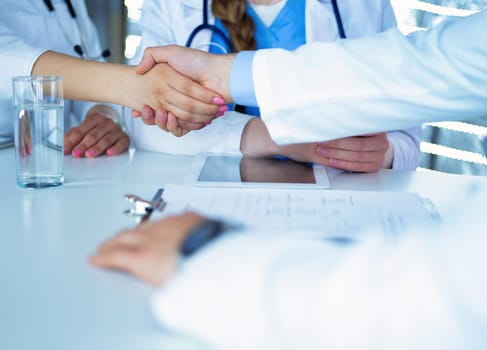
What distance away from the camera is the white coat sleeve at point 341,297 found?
1.58 ft

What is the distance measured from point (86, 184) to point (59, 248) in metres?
0.30

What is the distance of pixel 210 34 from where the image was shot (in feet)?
4.88

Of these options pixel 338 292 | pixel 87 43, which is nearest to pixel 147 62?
pixel 87 43

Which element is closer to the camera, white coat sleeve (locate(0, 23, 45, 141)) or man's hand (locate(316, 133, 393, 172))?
man's hand (locate(316, 133, 393, 172))

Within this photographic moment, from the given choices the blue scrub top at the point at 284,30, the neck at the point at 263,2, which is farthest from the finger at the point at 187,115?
the neck at the point at 263,2

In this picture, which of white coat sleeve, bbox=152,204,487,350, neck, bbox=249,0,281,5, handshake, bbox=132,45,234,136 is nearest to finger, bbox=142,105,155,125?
handshake, bbox=132,45,234,136

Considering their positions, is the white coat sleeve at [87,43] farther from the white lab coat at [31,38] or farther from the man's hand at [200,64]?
the man's hand at [200,64]

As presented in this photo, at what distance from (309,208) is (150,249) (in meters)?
0.31

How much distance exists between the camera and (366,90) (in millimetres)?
925

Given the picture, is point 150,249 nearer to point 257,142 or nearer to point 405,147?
point 257,142

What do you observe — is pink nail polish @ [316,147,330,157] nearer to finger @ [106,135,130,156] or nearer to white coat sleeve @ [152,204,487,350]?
finger @ [106,135,130,156]

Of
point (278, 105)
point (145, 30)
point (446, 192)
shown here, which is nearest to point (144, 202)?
point (278, 105)

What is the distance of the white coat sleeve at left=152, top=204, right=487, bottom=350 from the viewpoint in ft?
1.58

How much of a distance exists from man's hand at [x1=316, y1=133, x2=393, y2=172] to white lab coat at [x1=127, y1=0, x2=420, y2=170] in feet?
0.57
